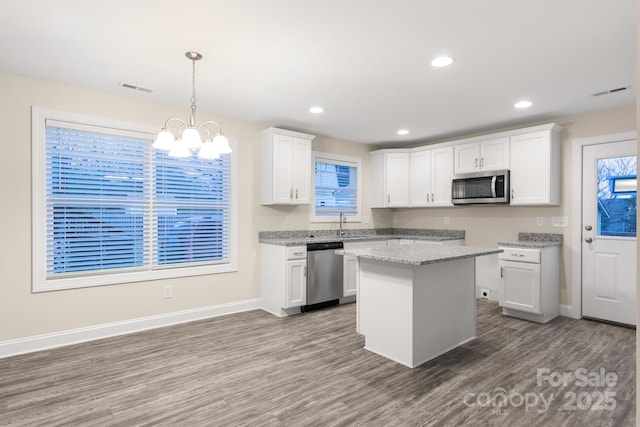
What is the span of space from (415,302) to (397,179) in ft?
10.6

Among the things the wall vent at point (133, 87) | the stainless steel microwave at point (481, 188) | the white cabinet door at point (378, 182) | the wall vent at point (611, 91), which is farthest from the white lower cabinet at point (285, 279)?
the wall vent at point (611, 91)

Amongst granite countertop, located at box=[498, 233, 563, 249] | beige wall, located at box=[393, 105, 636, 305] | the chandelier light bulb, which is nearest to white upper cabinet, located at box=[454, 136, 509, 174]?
beige wall, located at box=[393, 105, 636, 305]

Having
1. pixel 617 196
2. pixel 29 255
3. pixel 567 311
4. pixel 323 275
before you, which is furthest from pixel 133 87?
pixel 567 311

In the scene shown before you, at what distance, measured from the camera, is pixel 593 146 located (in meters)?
4.03

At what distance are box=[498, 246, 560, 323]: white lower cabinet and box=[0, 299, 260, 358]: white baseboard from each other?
320 cm

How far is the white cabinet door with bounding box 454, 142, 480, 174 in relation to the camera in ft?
15.7

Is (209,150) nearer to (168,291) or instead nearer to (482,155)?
(168,291)

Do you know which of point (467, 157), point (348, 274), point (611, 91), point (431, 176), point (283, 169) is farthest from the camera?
point (431, 176)

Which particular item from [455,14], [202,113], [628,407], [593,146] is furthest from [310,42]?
[593,146]

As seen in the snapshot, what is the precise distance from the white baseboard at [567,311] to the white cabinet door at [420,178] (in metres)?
2.18

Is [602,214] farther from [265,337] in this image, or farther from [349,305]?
[265,337]

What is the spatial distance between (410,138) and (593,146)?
236 cm

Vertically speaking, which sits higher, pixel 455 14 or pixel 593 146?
pixel 455 14

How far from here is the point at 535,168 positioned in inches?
165
